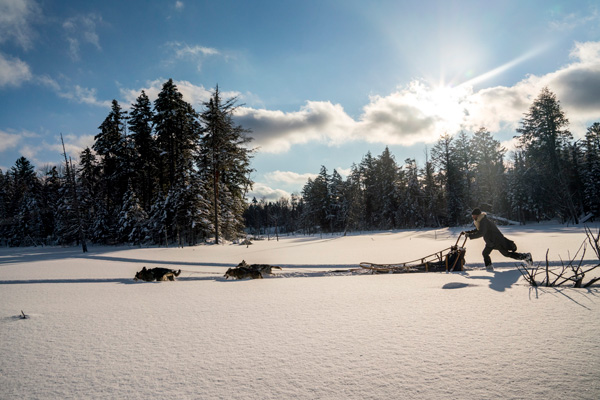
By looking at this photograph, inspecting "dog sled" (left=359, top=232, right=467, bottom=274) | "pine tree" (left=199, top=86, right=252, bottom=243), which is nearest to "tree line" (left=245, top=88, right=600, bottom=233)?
"pine tree" (left=199, top=86, right=252, bottom=243)

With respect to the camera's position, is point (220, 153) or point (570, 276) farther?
point (220, 153)

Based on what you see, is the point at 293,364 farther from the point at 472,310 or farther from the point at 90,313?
the point at 90,313

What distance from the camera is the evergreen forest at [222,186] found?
86.1 ft

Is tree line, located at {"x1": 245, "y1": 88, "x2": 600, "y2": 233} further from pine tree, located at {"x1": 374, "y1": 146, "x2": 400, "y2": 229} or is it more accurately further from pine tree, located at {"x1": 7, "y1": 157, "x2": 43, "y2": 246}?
pine tree, located at {"x1": 7, "y1": 157, "x2": 43, "y2": 246}

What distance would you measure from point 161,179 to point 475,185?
4342 centimetres

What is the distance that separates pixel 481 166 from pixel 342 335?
170 feet

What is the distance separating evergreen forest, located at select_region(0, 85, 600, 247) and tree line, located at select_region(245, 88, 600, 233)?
7.2 inches

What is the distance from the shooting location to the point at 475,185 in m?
42.9

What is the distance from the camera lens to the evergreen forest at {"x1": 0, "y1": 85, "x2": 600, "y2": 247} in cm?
2625

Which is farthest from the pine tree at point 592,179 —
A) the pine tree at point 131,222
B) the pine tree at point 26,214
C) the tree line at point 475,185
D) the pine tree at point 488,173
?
the pine tree at point 26,214

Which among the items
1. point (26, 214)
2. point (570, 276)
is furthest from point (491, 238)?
point (26, 214)

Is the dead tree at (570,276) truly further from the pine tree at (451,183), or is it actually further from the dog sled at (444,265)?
the pine tree at (451,183)

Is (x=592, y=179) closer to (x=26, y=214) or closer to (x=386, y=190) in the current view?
(x=386, y=190)

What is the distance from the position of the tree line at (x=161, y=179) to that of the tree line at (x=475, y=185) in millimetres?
20711
